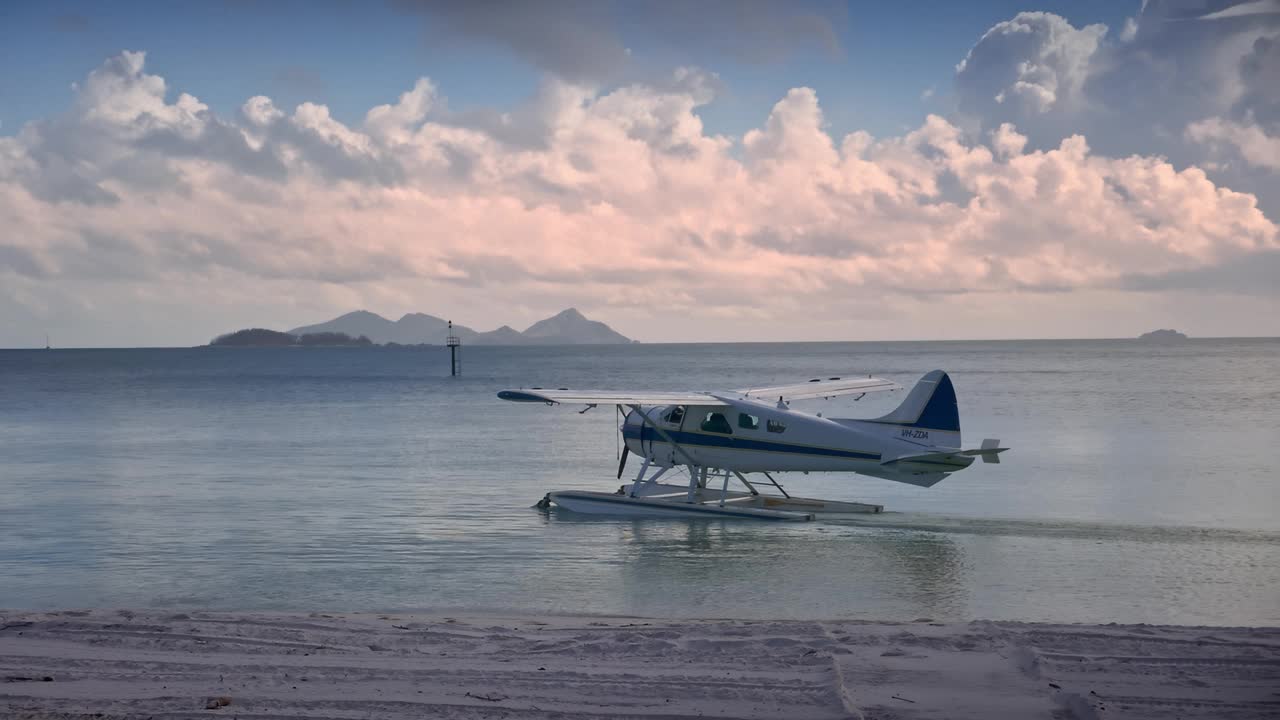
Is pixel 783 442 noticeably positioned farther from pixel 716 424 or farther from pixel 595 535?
pixel 595 535

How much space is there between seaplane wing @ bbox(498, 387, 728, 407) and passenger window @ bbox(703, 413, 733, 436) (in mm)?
270

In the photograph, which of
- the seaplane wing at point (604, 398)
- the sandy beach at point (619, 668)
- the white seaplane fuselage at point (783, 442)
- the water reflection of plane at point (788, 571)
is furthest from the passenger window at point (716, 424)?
the sandy beach at point (619, 668)

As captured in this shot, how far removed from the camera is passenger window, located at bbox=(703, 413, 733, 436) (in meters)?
16.9

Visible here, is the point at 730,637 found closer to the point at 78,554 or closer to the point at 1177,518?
the point at 78,554

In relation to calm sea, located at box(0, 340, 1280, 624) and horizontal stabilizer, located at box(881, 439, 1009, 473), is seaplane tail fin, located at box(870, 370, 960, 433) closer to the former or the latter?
horizontal stabilizer, located at box(881, 439, 1009, 473)

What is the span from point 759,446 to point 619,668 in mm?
9521

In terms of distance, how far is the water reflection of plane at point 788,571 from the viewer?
1040 cm

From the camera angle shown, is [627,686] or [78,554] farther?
[78,554]

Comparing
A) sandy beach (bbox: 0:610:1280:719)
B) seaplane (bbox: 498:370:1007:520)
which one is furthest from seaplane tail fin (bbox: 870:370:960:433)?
sandy beach (bbox: 0:610:1280:719)

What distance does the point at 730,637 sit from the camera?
8250mm

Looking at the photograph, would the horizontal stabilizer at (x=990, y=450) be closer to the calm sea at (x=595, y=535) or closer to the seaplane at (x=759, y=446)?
the seaplane at (x=759, y=446)

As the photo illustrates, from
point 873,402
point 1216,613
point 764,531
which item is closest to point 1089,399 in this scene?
point 873,402

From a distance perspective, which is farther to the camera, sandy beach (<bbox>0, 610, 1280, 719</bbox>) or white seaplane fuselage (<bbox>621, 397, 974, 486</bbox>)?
white seaplane fuselage (<bbox>621, 397, 974, 486</bbox>)

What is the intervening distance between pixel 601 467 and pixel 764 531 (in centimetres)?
955
